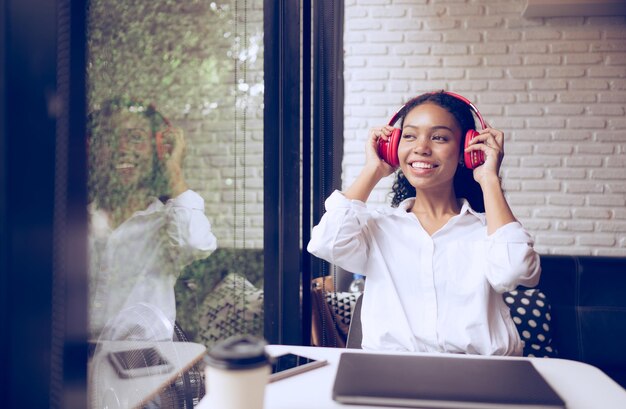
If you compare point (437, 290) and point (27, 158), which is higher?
point (27, 158)

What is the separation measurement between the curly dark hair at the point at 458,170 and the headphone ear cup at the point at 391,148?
10 cm

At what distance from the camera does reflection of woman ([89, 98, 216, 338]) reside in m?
0.64

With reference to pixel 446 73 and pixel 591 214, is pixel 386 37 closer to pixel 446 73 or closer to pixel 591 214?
pixel 446 73

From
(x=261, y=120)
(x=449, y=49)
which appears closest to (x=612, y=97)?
(x=449, y=49)

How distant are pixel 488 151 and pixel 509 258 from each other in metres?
0.31

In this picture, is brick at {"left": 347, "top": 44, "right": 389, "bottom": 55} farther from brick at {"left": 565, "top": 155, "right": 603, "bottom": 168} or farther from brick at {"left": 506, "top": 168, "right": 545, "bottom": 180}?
brick at {"left": 565, "top": 155, "right": 603, "bottom": 168}

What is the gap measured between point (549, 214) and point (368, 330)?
208 centimetres

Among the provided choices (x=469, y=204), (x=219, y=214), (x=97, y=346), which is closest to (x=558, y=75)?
(x=469, y=204)

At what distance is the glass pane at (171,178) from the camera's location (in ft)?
2.19

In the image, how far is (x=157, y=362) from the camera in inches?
38.2

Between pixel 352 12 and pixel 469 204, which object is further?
pixel 352 12

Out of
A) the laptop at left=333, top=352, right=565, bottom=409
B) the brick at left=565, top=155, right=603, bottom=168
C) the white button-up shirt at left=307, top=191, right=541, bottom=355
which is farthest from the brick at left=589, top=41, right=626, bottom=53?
the laptop at left=333, top=352, right=565, bottom=409

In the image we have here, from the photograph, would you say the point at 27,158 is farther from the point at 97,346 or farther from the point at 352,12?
the point at 352,12

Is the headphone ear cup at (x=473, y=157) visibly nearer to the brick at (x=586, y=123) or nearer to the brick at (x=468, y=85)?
the brick at (x=468, y=85)
